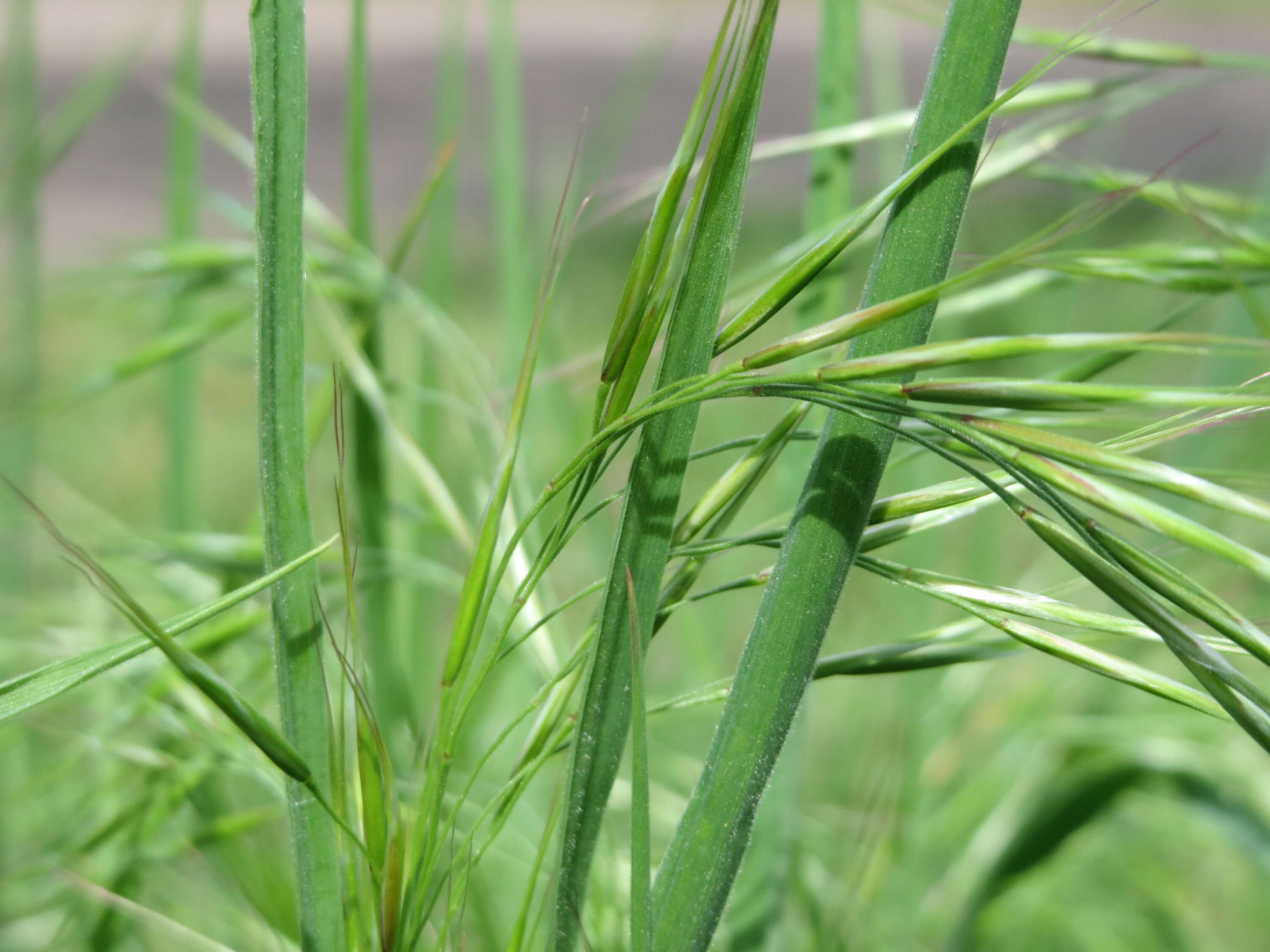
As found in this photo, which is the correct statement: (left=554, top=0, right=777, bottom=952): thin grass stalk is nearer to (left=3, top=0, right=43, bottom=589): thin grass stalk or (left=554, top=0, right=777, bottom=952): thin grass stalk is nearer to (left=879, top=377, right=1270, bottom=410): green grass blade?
(left=879, top=377, right=1270, bottom=410): green grass blade

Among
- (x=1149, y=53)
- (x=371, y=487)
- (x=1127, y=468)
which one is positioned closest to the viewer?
(x=1127, y=468)

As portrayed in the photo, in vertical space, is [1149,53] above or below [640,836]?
above

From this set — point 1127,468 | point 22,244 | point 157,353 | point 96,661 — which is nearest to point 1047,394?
point 1127,468

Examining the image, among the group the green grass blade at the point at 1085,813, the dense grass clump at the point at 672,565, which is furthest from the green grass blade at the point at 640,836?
the green grass blade at the point at 1085,813

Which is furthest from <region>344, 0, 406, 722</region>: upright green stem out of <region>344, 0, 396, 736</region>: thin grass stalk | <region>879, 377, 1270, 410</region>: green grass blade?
<region>879, 377, 1270, 410</region>: green grass blade

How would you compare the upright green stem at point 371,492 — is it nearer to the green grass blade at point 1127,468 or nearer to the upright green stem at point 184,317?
the upright green stem at point 184,317

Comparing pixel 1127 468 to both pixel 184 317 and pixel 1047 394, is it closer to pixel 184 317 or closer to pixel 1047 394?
pixel 1047 394

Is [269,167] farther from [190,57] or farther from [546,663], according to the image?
[190,57]
